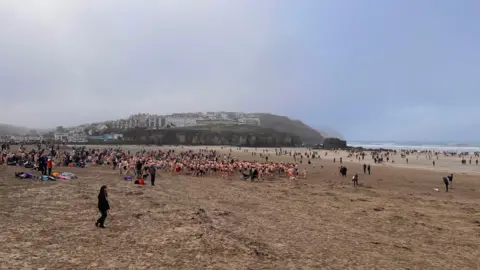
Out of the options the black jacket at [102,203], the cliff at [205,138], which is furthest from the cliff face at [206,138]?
the black jacket at [102,203]

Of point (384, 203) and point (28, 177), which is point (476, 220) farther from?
point (28, 177)

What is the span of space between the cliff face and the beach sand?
119 metres

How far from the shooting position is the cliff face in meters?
Answer: 142

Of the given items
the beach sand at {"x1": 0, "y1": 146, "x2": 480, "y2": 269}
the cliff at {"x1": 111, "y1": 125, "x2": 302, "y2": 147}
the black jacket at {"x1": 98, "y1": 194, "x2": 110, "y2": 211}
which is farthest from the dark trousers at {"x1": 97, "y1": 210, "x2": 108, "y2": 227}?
the cliff at {"x1": 111, "y1": 125, "x2": 302, "y2": 147}

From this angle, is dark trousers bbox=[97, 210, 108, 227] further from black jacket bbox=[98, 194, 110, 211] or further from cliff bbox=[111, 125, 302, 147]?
cliff bbox=[111, 125, 302, 147]

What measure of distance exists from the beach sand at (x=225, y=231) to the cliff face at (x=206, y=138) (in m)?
119

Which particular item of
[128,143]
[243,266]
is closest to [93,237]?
[243,266]

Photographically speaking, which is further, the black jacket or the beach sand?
the black jacket

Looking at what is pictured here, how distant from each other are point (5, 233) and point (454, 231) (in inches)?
651

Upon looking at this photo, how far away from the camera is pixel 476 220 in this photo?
1805cm

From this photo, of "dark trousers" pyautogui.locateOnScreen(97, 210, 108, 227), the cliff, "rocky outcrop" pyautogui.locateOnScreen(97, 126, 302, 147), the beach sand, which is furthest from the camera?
the cliff

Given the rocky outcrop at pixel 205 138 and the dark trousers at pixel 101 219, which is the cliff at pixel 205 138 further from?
the dark trousers at pixel 101 219

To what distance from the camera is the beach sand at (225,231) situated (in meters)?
10.0

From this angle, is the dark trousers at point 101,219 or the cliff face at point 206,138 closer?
the dark trousers at point 101,219
